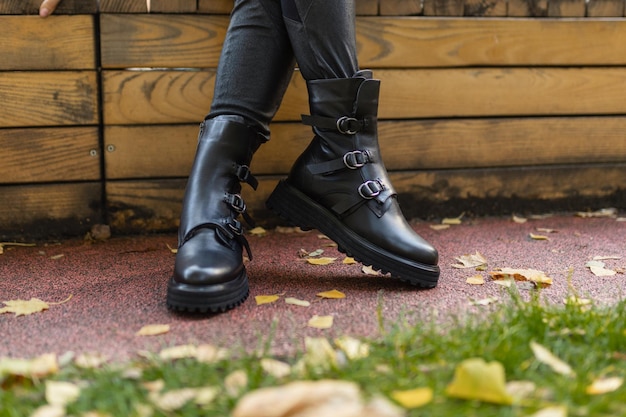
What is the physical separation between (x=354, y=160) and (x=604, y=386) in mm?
716

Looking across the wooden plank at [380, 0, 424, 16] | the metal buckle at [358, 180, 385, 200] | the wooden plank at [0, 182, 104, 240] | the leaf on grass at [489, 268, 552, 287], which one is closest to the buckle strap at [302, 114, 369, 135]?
the metal buckle at [358, 180, 385, 200]

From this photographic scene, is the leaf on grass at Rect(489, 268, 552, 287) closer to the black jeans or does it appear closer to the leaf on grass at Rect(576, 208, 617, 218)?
the black jeans

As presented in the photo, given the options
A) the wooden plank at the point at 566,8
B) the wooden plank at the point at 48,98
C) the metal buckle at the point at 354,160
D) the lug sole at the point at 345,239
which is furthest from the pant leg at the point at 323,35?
the wooden plank at the point at 566,8

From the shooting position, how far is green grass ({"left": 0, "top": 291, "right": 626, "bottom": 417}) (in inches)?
36.4

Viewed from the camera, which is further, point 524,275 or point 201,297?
point 524,275

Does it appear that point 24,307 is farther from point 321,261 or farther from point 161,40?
point 161,40

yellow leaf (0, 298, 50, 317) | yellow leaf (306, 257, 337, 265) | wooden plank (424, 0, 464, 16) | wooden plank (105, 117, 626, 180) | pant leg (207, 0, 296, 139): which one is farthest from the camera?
wooden plank (424, 0, 464, 16)

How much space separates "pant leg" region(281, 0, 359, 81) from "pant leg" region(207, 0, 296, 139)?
10cm

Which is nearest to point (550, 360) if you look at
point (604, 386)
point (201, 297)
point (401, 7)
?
point (604, 386)

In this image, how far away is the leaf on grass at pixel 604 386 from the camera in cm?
96

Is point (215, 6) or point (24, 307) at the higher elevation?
point (215, 6)

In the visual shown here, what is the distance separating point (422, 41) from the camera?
209cm

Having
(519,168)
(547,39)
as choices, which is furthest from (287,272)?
(547,39)

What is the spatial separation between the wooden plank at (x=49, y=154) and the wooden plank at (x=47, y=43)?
0.58ft
